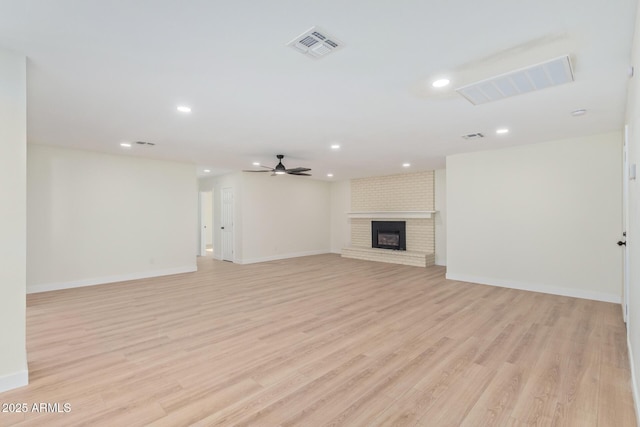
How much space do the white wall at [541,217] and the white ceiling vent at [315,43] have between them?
4.65 metres

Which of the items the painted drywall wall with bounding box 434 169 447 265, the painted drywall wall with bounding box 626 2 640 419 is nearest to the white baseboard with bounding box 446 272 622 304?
the painted drywall wall with bounding box 434 169 447 265

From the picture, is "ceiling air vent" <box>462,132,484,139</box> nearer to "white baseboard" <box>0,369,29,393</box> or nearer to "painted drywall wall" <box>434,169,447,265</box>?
"painted drywall wall" <box>434,169,447,265</box>

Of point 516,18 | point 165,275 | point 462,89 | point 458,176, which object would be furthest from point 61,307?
point 458,176

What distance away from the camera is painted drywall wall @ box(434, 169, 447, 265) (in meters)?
8.09

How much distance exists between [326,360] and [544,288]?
14.3 ft

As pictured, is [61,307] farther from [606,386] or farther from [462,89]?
[606,386]

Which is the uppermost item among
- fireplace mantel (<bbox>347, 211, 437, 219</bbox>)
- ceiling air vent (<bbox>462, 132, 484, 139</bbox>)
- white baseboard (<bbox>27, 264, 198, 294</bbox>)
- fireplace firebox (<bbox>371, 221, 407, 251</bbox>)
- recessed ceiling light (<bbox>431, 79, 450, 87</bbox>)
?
recessed ceiling light (<bbox>431, 79, 450, 87</bbox>)

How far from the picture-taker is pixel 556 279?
16.3 ft

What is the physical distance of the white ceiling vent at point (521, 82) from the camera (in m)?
2.31

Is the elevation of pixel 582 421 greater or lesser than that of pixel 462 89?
lesser

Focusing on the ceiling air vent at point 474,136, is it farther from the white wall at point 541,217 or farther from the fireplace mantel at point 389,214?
the fireplace mantel at point 389,214

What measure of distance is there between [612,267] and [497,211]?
173cm

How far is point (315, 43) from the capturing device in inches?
81.7

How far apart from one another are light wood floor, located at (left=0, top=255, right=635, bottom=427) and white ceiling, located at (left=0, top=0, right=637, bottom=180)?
2481 millimetres
